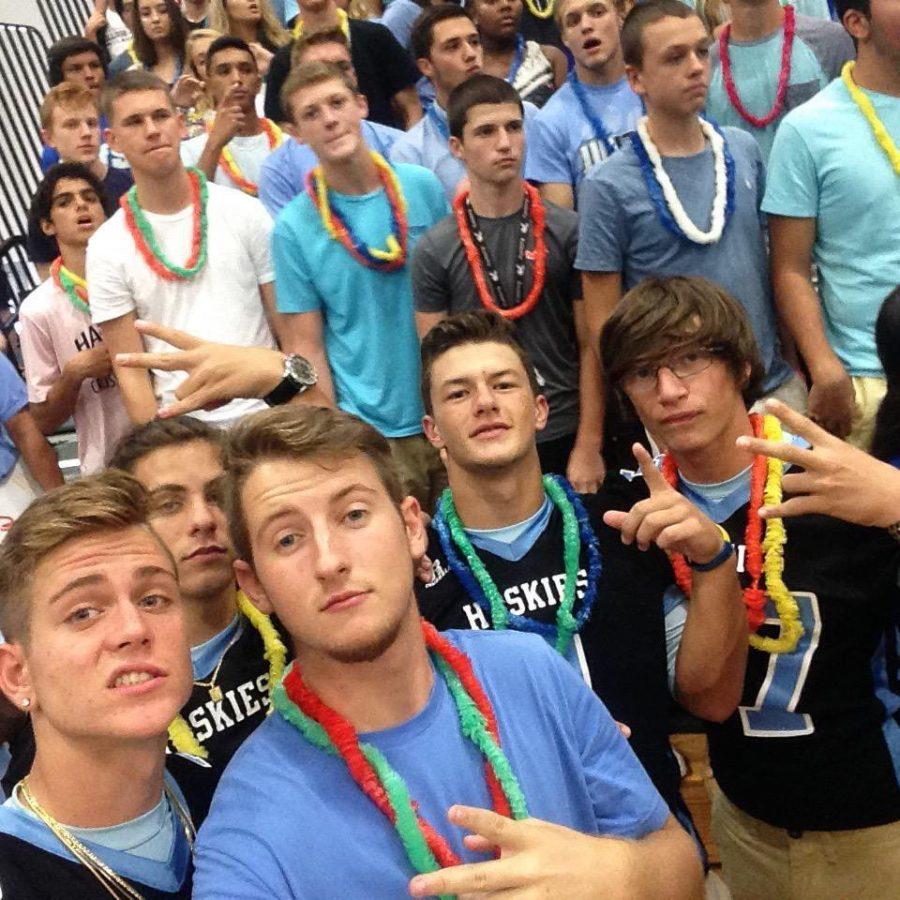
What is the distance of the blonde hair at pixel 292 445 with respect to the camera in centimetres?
170

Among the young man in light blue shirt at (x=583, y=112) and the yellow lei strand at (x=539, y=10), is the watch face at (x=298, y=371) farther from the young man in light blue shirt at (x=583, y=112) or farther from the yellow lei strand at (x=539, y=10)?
the yellow lei strand at (x=539, y=10)

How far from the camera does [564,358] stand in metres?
3.48

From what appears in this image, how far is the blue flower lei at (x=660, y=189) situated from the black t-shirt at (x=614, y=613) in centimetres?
125

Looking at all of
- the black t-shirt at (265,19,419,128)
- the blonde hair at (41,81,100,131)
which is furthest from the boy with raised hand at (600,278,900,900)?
the blonde hair at (41,81,100,131)

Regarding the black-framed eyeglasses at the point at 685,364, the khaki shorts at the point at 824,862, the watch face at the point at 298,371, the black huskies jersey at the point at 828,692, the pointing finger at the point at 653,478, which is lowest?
the khaki shorts at the point at 824,862

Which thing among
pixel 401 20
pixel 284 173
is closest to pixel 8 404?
pixel 284 173

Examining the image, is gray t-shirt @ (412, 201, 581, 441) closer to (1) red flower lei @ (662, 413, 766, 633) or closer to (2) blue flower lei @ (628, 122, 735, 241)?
(2) blue flower lei @ (628, 122, 735, 241)

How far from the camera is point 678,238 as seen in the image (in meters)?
3.23

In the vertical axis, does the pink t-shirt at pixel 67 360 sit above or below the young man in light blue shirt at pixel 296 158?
below

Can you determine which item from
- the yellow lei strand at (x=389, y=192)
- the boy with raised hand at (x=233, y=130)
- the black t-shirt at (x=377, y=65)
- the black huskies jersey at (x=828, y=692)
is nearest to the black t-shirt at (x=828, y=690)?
the black huskies jersey at (x=828, y=692)

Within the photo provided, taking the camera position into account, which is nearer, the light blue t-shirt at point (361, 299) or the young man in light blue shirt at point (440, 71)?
the light blue t-shirt at point (361, 299)

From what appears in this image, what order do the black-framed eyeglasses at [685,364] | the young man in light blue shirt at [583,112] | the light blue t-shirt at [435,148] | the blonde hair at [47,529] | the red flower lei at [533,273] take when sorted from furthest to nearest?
the light blue t-shirt at [435,148] → the young man in light blue shirt at [583,112] → the red flower lei at [533,273] → the black-framed eyeglasses at [685,364] → the blonde hair at [47,529]

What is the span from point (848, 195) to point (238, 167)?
2409mm

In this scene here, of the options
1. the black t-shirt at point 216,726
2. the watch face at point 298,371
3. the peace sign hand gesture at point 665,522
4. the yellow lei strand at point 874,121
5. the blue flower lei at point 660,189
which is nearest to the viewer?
the peace sign hand gesture at point 665,522
